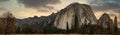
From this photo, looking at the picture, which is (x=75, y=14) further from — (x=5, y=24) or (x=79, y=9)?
(x=5, y=24)

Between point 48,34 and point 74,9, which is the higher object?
point 74,9

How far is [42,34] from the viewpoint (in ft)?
320

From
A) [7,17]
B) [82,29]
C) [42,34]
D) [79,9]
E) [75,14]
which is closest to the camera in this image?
[7,17]

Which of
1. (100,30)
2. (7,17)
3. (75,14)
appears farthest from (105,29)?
(7,17)

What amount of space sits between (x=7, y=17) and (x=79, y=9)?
113 m

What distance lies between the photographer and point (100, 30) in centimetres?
10738

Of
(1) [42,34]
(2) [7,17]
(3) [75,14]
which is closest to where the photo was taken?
(2) [7,17]

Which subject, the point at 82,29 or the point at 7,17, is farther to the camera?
the point at 82,29

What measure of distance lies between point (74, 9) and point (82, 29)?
53.8 metres

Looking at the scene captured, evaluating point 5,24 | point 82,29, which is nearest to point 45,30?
point 82,29

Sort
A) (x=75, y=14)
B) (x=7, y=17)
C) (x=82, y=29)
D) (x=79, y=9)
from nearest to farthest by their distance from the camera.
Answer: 1. (x=7, y=17)
2. (x=82, y=29)
3. (x=75, y=14)
4. (x=79, y=9)

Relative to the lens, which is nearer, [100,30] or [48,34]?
[48,34]

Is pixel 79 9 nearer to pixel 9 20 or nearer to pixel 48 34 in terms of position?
pixel 48 34

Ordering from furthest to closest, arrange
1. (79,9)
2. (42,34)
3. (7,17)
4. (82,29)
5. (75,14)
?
(79,9), (75,14), (82,29), (42,34), (7,17)
